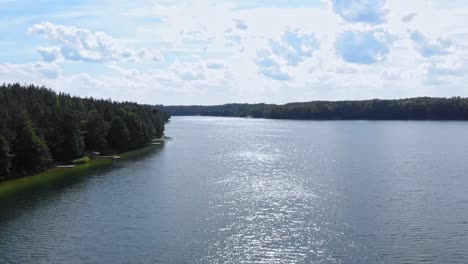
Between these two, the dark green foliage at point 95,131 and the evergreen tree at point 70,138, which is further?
the dark green foliage at point 95,131

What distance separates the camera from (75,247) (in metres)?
35.1

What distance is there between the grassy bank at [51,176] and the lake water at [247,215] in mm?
2518

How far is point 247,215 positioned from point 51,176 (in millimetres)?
34322

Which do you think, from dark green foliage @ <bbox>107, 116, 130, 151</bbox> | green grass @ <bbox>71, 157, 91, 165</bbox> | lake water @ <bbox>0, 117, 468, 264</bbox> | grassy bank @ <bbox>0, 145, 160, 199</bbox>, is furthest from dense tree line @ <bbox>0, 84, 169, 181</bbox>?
lake water @ <bbox>0, 117, 468, 264</bbox>

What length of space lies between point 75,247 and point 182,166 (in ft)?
141

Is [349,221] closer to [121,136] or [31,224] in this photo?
[31,224]

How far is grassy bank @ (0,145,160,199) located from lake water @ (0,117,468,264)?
2518 mm

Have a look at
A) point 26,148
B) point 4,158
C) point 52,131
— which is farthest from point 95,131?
point 4,158

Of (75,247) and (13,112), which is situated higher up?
(13,112)

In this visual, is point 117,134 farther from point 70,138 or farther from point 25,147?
point 25,147

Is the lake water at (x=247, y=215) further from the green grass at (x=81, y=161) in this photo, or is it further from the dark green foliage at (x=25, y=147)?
the dark green foliage at (x=25, y=147)

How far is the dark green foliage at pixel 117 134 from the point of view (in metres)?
100

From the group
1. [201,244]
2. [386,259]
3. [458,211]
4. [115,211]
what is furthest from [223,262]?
[458,211]

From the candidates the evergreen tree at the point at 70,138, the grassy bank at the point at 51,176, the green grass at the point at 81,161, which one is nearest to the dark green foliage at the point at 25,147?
the grassy bank at the point at 51,176
